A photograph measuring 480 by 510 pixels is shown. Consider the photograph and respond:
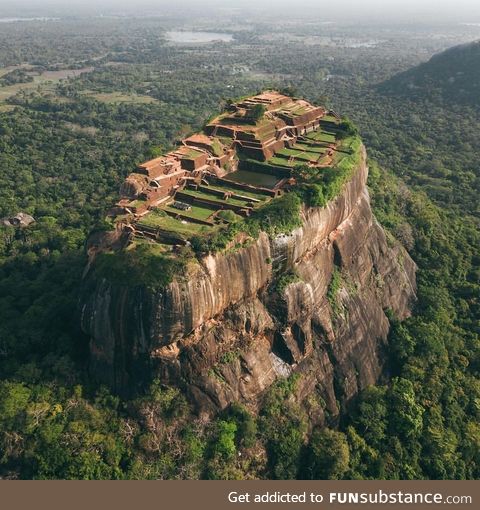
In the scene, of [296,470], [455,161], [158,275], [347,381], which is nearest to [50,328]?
[158,275]

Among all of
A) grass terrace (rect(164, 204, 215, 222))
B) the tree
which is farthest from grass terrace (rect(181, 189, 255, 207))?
the tree

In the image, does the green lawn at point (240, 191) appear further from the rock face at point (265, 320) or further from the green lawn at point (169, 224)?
the green lawn at point (169, 224)

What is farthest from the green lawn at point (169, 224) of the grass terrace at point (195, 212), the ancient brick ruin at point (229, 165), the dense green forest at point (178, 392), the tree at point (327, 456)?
the tree at point (327, 456)

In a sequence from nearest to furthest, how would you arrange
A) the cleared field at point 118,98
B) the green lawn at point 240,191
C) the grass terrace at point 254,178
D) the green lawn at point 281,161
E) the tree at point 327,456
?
the tree at point 327,456, the green lawn at point 240,191, the grass terrace at point 254,178, the green lawn at point 281,161, the cleared field at point 118,98

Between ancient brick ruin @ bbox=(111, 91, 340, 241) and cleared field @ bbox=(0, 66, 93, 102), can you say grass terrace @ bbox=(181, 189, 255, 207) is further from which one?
cleared field @ bbox=(0, 66, 93, 102)

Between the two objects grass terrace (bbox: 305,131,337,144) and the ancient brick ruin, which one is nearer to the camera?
the ancient brick ruin

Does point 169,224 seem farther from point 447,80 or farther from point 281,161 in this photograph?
point 447,80

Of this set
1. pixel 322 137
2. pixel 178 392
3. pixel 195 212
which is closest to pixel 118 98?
pixel 322 137
